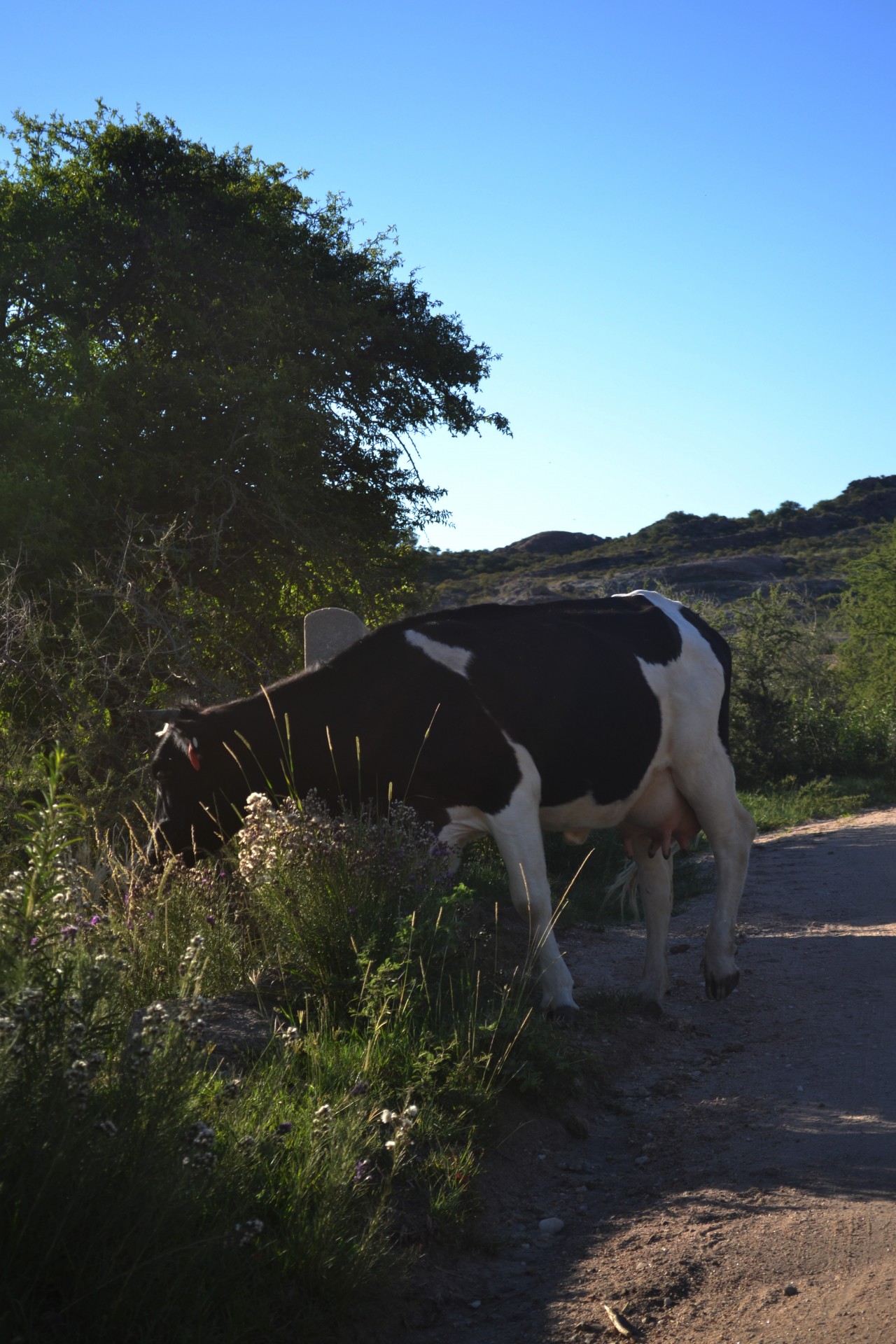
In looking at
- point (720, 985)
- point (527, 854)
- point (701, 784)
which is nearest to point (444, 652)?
point (527, 854)

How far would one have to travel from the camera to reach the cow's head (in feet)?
19.5

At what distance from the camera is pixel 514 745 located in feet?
18.1

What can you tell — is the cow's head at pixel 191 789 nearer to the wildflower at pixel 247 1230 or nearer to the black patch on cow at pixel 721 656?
the black patch on cow at pixel 721 656

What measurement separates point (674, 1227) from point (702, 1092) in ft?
4.80

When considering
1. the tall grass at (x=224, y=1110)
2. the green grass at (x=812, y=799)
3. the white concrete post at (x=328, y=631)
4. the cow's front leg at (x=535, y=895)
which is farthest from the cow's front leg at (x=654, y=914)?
the green grass at (x=812, y=799)

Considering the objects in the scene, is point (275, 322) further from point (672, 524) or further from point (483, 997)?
point (672, 524)

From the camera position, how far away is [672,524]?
6994cm

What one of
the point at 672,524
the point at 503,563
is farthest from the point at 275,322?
the point at 672,524

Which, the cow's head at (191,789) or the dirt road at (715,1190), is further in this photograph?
the cow's head at (191,789)

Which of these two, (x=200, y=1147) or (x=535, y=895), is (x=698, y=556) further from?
(x=200, y=1147)

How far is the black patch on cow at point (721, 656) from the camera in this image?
677 cm

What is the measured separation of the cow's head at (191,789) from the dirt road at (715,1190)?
7.61 ft

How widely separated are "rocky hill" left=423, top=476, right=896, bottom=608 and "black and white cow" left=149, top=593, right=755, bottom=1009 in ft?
110

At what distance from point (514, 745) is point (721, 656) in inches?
76.3
